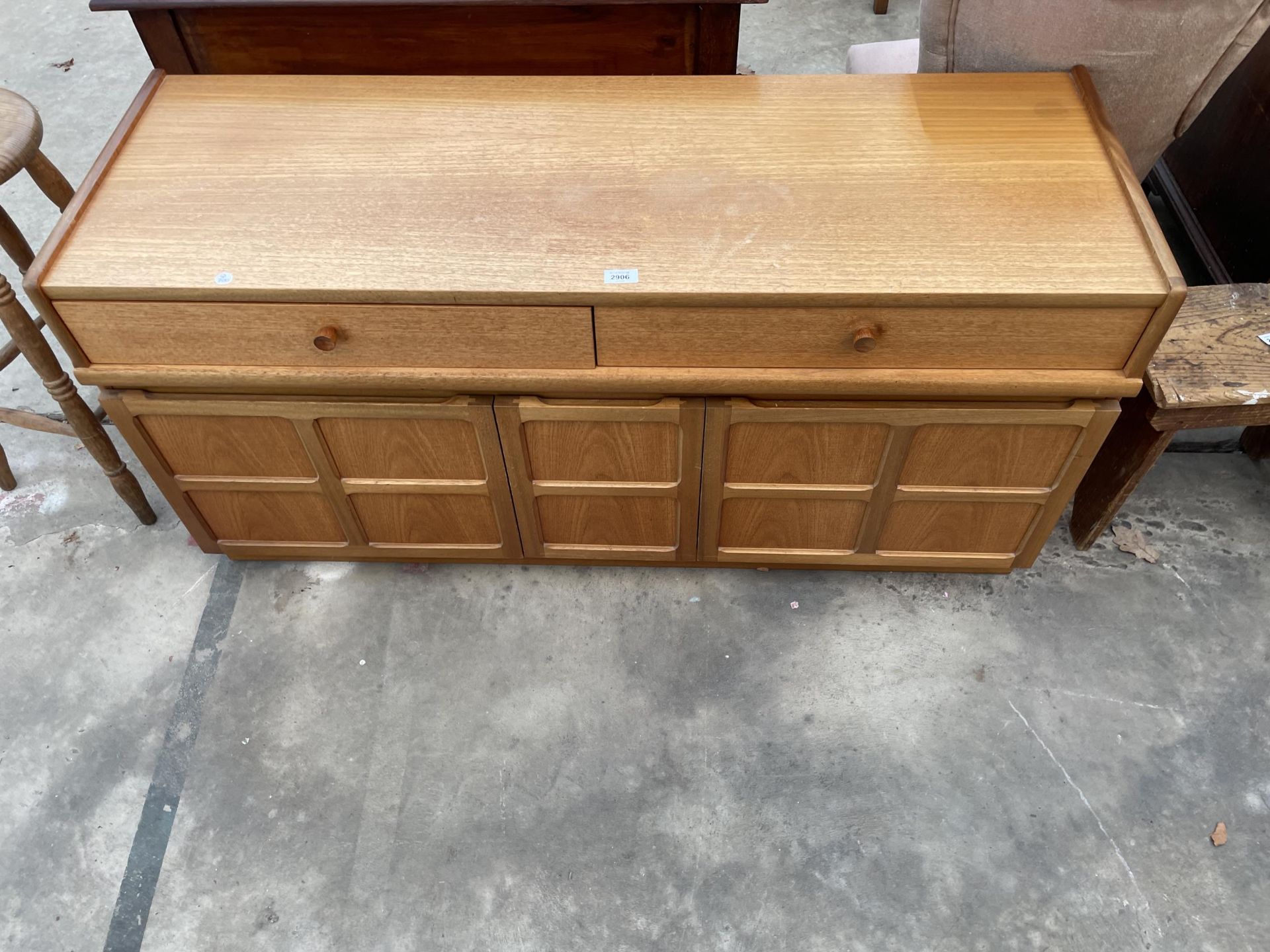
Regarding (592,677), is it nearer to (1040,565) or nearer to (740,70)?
(1040,565)

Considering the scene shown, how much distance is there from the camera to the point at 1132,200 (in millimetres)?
1401

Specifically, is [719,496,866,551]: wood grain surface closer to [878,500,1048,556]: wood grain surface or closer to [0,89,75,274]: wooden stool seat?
[878,500,1048,556]: wood grain surface

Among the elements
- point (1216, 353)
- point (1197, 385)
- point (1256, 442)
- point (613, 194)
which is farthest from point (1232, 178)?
point (613, 194)

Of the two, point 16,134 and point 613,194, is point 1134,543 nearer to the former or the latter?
point 613,194

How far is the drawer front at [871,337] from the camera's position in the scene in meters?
1.35

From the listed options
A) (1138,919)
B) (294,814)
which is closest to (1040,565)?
(1138,919)

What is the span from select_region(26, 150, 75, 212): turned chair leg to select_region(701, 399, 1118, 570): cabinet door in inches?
55.8

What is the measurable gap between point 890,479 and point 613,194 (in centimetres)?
74

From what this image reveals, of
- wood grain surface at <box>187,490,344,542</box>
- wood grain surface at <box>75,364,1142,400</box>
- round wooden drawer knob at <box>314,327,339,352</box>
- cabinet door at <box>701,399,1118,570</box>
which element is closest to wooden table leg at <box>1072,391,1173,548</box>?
cabinet door at <box>701,399,1118,570</box>

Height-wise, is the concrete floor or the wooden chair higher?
the wooden chair

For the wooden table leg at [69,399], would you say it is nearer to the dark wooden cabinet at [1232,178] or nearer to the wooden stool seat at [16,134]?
the wooden stool seat at [16,134]

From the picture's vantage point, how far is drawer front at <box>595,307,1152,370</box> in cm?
135

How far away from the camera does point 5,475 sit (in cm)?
215

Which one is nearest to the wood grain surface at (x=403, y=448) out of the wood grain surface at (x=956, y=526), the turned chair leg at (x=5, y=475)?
the wood grain surface at (x=956, y=526)
